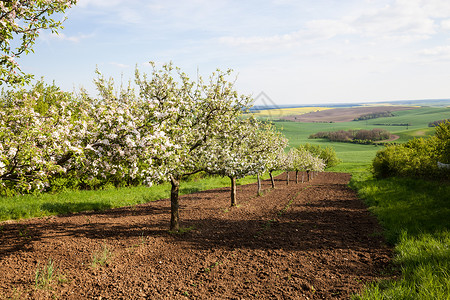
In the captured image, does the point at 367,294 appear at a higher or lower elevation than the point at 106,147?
lower

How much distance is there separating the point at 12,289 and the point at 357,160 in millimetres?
100707

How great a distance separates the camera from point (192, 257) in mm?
8930

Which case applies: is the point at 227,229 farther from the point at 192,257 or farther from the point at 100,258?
the point at 100,258

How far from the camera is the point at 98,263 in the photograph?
8.29 m

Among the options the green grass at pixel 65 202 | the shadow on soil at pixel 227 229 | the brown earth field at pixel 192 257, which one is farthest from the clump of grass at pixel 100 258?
the green grass at pixel 65 202

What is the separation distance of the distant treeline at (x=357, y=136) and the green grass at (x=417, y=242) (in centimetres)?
12468

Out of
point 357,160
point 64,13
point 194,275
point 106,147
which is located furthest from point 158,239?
point 357,160

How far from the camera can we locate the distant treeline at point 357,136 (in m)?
129

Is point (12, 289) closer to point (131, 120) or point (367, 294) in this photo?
point (131, 120)

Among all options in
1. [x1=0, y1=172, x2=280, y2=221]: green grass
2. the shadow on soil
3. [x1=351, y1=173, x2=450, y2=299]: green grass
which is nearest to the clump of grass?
the shadow on soil

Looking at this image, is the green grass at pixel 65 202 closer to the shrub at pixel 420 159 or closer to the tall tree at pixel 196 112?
the tall tree at pixel 196 112

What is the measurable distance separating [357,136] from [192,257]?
147m

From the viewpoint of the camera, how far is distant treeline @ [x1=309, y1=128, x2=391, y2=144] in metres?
129

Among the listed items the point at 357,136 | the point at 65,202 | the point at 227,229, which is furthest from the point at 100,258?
the point at 357,136
